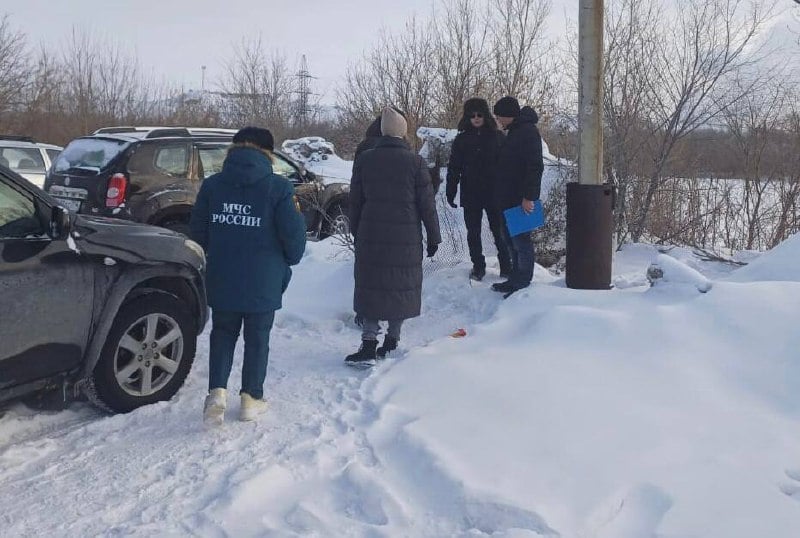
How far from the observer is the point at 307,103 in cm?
3303

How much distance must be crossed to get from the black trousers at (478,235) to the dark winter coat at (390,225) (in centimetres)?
195

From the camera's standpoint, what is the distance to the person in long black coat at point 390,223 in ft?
17.0

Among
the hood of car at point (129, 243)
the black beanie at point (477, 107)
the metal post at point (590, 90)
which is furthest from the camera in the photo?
the black beanie at point (477, 107)

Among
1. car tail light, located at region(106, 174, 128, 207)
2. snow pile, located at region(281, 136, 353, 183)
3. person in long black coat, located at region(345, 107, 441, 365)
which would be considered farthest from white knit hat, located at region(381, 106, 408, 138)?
snow pile, located at region(281, 136, 353, 183)

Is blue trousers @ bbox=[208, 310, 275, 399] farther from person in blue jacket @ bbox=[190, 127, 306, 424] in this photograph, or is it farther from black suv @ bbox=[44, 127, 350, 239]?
black suv @ bbox=[44, 127, 350, 239]

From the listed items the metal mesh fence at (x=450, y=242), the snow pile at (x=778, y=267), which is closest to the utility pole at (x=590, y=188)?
the snow pile at (x=778, y=267)

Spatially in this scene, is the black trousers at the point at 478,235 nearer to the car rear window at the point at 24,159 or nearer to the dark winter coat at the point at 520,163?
the dark winter coat at the point at 520,163

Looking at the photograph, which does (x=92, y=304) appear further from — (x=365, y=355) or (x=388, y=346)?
(x=388, y=346)

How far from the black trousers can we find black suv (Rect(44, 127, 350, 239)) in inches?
72.5

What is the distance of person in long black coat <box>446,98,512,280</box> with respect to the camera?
699 centimetres

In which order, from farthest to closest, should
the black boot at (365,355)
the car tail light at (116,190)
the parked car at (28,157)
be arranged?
the parked car at (28,157)
the car tail light at (116,190)
the black boot at (365,355)

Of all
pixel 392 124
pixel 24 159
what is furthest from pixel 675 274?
pixel 24 159

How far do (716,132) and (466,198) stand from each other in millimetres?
5389

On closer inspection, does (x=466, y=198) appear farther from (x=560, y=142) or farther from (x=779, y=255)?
(x=560, y=142)
